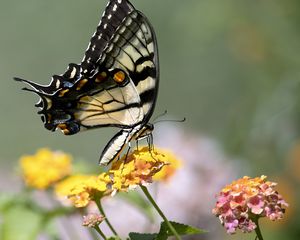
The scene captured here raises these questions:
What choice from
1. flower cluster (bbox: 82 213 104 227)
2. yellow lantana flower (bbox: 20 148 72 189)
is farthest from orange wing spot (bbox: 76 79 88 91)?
flower cluster (bbox: 82 213 104 227)

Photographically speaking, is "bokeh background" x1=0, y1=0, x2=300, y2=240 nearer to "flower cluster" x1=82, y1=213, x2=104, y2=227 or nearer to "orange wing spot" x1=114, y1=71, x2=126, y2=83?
"orange wing spot" x1=114, y1=71, x2=126, y2=83

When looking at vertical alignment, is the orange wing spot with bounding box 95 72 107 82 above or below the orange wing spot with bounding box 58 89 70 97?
below

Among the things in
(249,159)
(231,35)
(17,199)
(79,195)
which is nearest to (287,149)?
(249,159)

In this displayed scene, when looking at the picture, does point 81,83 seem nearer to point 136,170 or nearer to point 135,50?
point 135,50

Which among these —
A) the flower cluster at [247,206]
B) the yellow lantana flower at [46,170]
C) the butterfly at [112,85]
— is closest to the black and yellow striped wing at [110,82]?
the butterfly at [112,85]

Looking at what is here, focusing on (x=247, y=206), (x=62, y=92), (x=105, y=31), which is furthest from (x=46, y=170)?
(x=247, y=206)

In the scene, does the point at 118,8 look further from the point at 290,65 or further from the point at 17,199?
the point at 290,65
